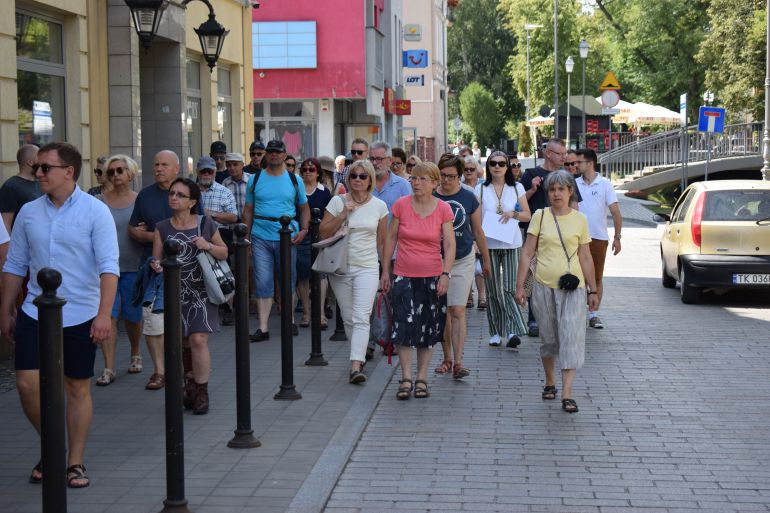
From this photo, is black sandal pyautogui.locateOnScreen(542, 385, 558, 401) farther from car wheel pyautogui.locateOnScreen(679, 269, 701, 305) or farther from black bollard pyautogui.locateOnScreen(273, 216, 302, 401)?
car wheel pyautogui.locateOnScreen(679, 269, 701, 305)

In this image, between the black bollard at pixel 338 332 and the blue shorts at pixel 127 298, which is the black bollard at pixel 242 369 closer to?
the blue shorts at pixel 127 298

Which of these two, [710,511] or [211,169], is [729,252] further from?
[710,511]

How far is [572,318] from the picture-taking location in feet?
28.6

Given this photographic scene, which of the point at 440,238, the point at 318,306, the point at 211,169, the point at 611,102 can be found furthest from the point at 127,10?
the point at 611,102

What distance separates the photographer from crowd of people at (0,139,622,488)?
6.26m

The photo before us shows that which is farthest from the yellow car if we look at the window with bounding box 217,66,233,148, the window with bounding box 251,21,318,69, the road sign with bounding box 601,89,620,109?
the road sign with bounding box 601,89,620,109

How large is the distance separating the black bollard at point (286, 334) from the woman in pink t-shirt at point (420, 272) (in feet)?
2.52

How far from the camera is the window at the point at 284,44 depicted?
3325cm

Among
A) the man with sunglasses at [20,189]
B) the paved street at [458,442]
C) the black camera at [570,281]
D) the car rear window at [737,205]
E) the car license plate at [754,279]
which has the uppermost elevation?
the man with sunglasses at [20,189]

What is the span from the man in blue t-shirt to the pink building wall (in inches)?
859

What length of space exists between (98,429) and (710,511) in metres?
3.88

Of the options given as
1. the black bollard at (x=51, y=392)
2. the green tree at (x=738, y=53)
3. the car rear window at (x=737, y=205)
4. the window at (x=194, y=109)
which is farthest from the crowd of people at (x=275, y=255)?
the green tree at (x=738, y=53)

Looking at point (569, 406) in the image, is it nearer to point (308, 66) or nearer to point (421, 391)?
point (421, 391)

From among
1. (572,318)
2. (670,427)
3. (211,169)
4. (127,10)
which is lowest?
(670,427)
